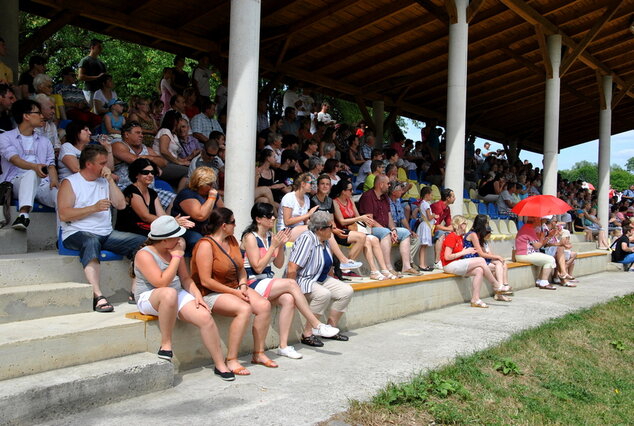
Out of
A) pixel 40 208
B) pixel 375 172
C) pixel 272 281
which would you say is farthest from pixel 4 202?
pixel 375 172

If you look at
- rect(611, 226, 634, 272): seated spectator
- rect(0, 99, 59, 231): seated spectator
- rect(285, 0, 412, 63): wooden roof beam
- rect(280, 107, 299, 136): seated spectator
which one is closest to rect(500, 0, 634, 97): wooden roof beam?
rect(285, 0, 412, 63): wooden roof beam

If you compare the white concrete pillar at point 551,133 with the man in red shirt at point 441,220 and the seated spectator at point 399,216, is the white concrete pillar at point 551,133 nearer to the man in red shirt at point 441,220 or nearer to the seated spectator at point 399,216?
the man in red shirt at point 441,220

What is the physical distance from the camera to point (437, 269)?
8531mm

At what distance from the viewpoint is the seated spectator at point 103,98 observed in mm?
8648

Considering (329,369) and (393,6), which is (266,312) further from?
(393,6)

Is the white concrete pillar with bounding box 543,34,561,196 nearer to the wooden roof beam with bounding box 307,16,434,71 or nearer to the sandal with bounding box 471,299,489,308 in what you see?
the wooden roof beam with bounding box 307,16,434,71

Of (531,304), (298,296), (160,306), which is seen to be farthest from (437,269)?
(160,306)

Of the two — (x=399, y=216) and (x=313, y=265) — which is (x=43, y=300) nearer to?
(x=313, y=265)

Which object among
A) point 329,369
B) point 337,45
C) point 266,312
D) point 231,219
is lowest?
point 329,369

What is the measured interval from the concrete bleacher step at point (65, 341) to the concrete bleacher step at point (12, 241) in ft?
3.54

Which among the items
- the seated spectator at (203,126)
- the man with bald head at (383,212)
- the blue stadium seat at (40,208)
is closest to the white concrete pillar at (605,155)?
the man with bald head at (383,212)

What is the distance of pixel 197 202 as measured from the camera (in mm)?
5090

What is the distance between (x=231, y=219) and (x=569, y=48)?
12.2 metres

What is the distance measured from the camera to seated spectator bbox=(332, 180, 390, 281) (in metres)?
7.02
